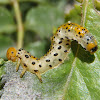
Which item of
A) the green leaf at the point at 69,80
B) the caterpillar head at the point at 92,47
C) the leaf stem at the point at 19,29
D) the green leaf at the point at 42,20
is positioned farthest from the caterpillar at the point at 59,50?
the green leaf at the point at 42,20

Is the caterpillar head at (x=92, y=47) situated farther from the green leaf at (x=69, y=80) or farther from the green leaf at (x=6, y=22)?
the green leaf at (x=6, y=22)

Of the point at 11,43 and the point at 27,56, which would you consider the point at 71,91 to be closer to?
the point at 27,56

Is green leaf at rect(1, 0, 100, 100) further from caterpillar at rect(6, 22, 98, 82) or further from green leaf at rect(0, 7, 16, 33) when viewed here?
green leaf at rect(0, 7, 16, 33)

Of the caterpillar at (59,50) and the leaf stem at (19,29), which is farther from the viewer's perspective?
the leaf stem at (19,29)

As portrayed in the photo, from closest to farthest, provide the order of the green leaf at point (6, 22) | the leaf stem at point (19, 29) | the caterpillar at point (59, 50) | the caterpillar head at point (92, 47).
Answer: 1. the caterpillar head at point (92, 47)
2. the caterpillar at point (59, 50)
3. the leaf stem at point (19, 29)
4. the green leaf at point (6, 22)

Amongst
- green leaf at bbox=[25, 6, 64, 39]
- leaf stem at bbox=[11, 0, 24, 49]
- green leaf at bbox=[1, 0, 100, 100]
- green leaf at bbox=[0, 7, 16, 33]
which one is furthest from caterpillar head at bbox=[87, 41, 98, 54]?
green leaf at bbox=[0, 7, 16, 33]

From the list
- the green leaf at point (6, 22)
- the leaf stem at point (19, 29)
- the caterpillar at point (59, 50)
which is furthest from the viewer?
the green leaf at point (6, 22)

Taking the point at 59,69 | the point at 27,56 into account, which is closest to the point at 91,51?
the point at 59,69
